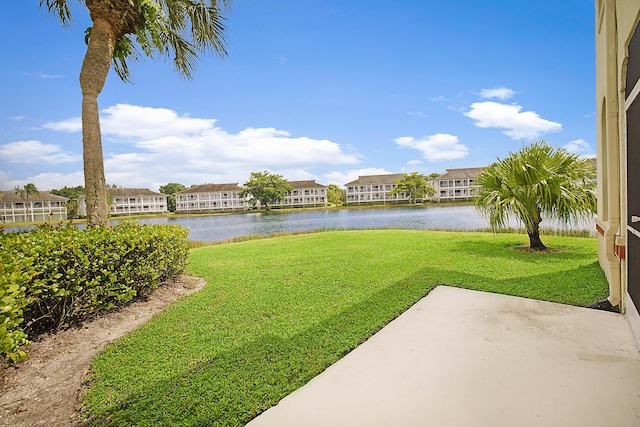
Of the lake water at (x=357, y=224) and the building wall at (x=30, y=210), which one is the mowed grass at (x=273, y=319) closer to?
the building wall at (x=30, y=210)

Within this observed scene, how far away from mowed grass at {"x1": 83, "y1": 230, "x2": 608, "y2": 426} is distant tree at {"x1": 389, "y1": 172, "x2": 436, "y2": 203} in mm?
44995

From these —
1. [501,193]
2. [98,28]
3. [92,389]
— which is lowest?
[92,389]

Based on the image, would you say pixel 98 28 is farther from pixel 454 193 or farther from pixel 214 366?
pixel 454 193

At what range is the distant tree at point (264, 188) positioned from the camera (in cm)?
5386

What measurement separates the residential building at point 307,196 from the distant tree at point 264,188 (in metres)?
8.79

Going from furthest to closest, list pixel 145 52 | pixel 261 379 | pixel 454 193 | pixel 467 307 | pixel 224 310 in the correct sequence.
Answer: pixel 454 193 < pixel 145 52 < pixel 224 310 < pixel 467 307 < pixel 261 379

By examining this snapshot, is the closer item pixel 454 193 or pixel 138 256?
pixel 138 256

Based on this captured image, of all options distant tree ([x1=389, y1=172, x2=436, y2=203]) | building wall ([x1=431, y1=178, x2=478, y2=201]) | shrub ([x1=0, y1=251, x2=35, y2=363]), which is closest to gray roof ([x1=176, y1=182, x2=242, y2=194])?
distant tree ([x1=389, y1=172, x2=436, y2=203])

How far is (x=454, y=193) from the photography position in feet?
197

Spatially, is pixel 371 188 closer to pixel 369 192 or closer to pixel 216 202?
pixel 369 192

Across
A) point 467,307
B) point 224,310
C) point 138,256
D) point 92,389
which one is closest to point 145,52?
point 138,256

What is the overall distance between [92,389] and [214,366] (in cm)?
91

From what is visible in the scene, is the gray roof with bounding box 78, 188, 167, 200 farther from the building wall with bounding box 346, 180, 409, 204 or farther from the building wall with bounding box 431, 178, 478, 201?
the building wall with bounding box 431, 178, 478, 201

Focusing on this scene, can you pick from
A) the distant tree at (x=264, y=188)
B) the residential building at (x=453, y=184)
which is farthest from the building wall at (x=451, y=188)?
the distant tree at (x=264, y=188)
